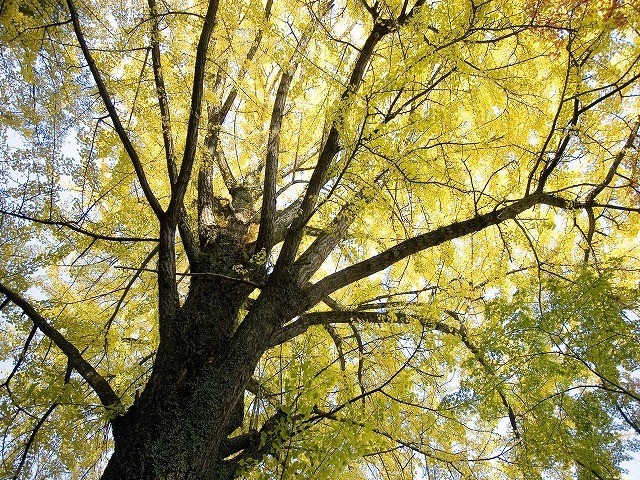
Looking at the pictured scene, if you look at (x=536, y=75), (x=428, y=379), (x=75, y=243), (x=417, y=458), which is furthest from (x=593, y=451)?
(x=75, y=243)

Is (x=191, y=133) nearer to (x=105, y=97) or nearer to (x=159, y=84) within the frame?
(x=105, y=97)

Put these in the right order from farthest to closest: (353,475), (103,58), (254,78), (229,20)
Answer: (254,78), (353,475), (229,20), (103,58)

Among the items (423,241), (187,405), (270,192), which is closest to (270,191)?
(270,192)

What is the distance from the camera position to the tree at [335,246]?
231 cm

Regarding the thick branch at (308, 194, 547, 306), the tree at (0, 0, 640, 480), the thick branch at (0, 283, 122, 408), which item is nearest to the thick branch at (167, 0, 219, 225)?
the tree at (0, 0, 640, 480)

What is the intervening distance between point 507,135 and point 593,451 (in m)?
2.73

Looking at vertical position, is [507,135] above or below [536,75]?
below

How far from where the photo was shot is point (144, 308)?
4156 millimetres

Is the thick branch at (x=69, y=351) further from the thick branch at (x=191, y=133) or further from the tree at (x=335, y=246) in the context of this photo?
the thick branch at (x=191, y=133)

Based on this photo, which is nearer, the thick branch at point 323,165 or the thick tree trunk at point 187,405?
the thick tree trunk at point 187,405

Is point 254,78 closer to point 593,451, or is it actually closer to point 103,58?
point 103,58

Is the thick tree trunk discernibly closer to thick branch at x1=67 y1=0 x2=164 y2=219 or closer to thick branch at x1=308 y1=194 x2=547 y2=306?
thick branch at x1=308 y1=194 x2=547 y2=306

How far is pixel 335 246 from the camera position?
3.79m

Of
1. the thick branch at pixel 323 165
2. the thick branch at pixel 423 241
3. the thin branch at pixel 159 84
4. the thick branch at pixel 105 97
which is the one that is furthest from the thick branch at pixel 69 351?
the thick branch at pixel 423 241
